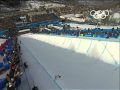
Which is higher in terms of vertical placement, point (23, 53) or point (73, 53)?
point (73, 53)

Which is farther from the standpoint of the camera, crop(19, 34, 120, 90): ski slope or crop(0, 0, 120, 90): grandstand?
crop(0, 0, 120, 90): grandstand

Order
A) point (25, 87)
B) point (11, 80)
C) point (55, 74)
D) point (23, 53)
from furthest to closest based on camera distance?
1. point (23, 53)
2. point (55, 74)
3. point (25, 87)
4. point (11, 80)

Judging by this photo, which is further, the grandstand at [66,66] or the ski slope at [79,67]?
the grandstand at [66,66]

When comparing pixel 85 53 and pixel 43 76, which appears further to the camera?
pixel 85 53

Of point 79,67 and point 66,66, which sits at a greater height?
point 79,67

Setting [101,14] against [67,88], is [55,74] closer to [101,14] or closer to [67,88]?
[67,88]

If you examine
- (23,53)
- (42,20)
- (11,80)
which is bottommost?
Result: (42,20)

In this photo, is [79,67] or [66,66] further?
[66,66]

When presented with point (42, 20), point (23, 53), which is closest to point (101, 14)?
point (42, 20)
